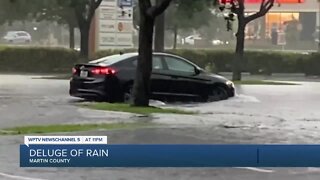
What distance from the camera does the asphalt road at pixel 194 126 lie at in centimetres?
882

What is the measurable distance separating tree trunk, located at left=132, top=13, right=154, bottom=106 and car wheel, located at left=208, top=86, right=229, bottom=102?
388cm

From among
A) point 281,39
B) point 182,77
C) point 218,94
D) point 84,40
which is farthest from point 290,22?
point 182,77

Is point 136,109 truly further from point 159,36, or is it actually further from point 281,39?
point 281,39

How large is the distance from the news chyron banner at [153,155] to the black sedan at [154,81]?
10.5m

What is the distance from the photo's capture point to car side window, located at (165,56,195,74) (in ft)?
66.6

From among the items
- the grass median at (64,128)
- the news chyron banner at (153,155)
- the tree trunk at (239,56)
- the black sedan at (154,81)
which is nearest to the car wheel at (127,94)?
the black sedan at (154,81)

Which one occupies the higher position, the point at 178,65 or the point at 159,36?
the point at 178,65

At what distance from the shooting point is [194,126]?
44.7ft

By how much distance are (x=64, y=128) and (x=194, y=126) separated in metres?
2.30

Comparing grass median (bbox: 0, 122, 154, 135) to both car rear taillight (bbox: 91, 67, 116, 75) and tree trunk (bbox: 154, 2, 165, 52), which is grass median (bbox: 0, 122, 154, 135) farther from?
tree trunk (bbox: 154, 2, 165, 52)

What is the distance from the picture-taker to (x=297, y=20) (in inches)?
3142

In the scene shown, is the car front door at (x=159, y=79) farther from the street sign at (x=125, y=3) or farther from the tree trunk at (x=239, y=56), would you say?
the street sign at (x=125, y=3)

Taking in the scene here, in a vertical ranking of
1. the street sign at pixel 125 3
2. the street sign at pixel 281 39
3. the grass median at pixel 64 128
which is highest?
the street sign at pixel 125 3

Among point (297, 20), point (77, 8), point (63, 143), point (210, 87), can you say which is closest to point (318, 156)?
point (63, 143)
